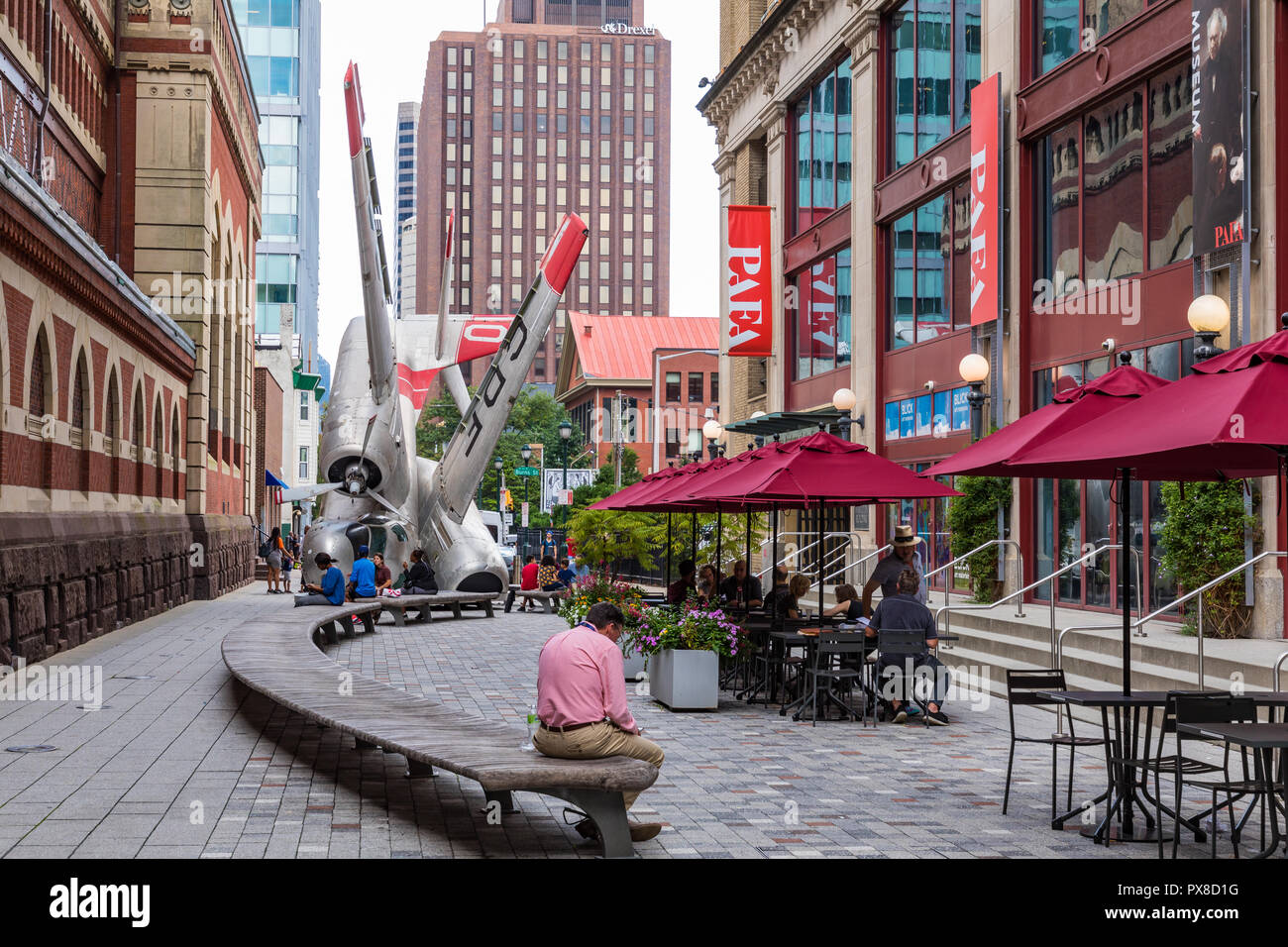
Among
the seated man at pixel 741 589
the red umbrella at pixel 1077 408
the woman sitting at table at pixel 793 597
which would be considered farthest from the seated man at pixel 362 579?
the red umbrella at pixel 1077 408

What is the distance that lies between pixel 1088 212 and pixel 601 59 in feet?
468

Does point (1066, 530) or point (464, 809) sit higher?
point (1066, 530)

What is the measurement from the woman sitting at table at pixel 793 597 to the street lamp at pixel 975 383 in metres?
6.42

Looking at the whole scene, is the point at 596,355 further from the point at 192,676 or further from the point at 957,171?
the point at 192,676

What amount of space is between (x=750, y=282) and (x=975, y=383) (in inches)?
518

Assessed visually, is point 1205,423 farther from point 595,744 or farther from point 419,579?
point 419,579

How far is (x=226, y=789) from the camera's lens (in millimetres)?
9336

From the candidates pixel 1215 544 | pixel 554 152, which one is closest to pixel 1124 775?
pixel 1215 544

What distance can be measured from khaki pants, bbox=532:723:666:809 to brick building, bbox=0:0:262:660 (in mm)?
10554

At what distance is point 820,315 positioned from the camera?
33531mm

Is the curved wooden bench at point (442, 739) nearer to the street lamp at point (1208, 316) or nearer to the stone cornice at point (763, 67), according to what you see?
the street lamp at point (1208, 316)

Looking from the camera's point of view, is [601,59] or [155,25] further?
[601,59]

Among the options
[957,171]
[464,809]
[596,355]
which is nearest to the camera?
[464,809]

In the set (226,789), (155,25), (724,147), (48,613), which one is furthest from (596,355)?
(226,789)
